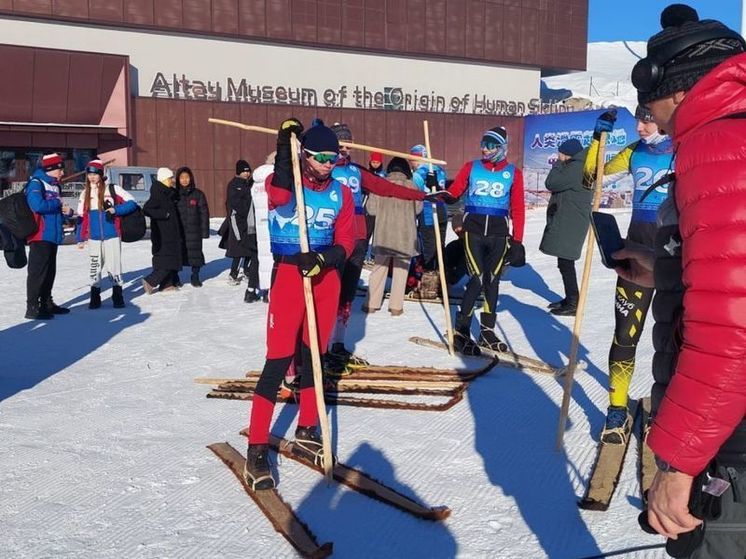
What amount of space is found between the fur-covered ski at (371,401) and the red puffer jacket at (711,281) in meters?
3.71

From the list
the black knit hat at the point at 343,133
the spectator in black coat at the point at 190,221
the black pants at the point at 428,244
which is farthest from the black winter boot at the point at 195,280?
the black knit hat at the point at 343,133

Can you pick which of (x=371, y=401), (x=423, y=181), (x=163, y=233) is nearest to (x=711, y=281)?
(x=371, y=401)

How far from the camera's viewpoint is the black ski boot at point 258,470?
12.9 ft

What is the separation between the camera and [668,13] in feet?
7.27

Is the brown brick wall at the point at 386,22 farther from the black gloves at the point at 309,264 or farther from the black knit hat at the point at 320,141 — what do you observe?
the black gloves at the point at 309,264

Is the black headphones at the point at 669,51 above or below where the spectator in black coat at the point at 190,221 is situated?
above

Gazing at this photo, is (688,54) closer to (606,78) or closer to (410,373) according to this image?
(410,373)

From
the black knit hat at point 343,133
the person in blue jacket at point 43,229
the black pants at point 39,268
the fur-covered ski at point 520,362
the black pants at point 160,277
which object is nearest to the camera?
the fur-covered ski at point 520,362

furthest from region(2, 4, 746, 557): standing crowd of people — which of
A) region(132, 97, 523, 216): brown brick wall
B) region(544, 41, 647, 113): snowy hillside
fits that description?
region(544, 41, 647, 113): snowy hillside

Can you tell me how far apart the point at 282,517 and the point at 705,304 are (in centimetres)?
261

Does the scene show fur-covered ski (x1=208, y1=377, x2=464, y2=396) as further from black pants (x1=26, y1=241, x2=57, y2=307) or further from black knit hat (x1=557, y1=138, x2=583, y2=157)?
black knit hat (x1=557, y1=138, x2=583, y2=157)

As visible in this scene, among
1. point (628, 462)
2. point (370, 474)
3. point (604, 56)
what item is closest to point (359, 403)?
point (370, 474)

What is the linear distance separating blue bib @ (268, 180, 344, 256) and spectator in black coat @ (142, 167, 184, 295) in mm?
6754

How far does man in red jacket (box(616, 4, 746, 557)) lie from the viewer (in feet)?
4.94
